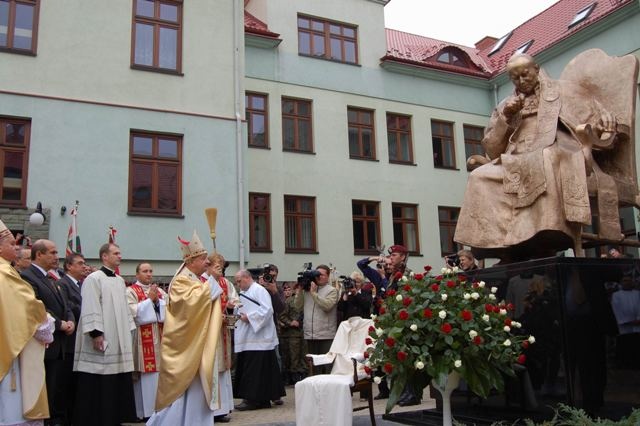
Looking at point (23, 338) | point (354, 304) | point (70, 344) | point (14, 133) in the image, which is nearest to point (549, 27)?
point (354, 304)

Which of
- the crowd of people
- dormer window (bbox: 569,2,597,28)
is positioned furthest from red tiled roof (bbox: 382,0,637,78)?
the crowd of people

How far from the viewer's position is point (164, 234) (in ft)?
47.1

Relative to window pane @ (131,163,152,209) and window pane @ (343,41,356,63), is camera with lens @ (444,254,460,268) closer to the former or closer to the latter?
window pane @ (131,163,152,209)

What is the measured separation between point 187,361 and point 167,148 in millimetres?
9601

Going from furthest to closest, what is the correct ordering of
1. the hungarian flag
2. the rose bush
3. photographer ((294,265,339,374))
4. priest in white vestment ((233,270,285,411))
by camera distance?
1. the hungarian flag
2. photographer ((294,265,339,374))
3. priest in white vestment ((233,270,285,411))
4. the rose bush

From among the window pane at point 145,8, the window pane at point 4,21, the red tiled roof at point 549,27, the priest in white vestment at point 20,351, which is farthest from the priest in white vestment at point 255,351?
the red tiled roof at point 549,27

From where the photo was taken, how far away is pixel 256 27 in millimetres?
18438

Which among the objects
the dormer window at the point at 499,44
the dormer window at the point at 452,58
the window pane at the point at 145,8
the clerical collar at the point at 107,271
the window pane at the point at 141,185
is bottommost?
the clerical collar at the point at 107,271

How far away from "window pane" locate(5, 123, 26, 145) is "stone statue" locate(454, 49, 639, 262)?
424 inches

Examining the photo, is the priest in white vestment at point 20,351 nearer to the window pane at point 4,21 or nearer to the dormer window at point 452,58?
the window pane at point 4,21

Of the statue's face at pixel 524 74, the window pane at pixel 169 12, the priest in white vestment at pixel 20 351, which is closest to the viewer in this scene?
the priest in white vestment at pixel 20 351

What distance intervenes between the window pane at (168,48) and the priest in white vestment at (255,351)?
819 centimetres

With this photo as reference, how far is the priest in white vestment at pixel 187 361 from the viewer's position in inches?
239

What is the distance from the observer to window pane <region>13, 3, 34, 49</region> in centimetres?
1367
